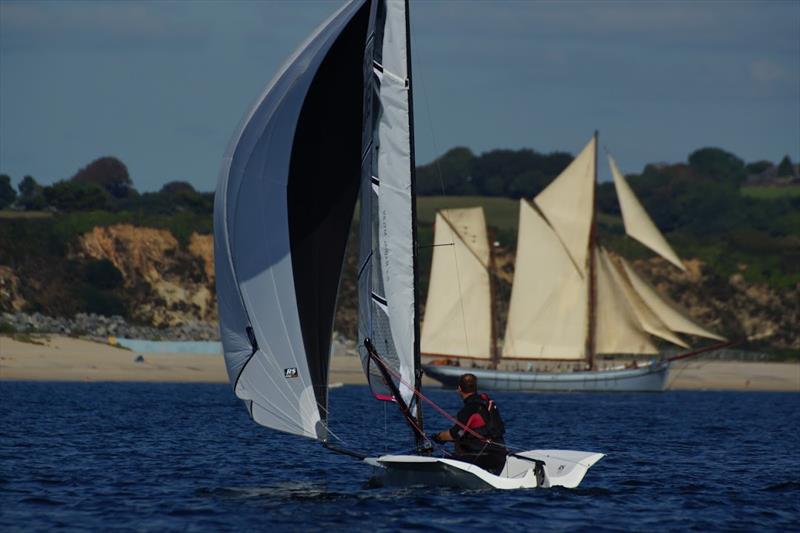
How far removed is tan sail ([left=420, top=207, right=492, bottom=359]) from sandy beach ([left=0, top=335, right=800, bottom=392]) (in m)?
5.66

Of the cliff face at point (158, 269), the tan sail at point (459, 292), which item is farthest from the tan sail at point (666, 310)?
the cliff face at point (158, 269)

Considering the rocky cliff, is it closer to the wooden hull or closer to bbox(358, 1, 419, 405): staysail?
the wooden hull

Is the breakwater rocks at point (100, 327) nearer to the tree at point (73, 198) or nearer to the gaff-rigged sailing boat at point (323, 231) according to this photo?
the tree at point (73, 198)

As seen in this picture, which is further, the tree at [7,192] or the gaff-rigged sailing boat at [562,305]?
the tree at [7,192]

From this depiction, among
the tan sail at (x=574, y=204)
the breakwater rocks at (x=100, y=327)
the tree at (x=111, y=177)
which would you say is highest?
the tree at (x=111, y=177)

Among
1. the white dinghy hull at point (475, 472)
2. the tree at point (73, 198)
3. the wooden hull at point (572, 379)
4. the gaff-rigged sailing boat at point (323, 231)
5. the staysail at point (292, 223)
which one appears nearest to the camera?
the staysail at point (292, 223)

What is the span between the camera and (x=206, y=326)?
336 feet

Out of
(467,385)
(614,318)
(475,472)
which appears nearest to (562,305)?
(614,318)

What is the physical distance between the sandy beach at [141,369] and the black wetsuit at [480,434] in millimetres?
49683

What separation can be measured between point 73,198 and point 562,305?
70229mm

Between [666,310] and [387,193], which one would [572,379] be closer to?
[666,310]

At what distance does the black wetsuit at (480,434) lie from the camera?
25.2 meters

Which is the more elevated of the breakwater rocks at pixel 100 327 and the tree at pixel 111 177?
the tree at pixel 111 177

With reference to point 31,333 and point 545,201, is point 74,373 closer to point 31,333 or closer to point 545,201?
point 31,333
